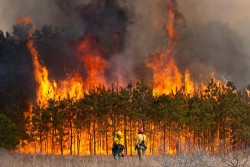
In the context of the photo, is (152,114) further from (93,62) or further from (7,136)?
(93,62)

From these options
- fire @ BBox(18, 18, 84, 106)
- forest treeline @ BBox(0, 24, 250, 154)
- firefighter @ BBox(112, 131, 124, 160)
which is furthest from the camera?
fire @ BBox(18, 18, 84, 106)

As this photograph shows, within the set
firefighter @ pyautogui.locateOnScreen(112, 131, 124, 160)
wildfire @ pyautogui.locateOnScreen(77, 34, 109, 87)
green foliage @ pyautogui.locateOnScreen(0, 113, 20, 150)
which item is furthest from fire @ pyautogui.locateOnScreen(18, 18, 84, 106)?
firefighter @ pyautogui.locateOnScreen(112, 131, 124, 160)

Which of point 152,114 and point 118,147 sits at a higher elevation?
point 152,114

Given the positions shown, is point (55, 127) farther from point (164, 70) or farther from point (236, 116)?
point (164, 70)

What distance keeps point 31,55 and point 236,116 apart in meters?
79.3

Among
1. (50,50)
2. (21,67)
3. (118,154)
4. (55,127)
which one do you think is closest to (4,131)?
(55,127)

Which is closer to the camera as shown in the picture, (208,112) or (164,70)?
(208,112)

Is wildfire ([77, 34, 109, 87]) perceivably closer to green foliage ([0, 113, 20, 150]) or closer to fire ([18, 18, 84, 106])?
fire ([18, 18, 84, 106])

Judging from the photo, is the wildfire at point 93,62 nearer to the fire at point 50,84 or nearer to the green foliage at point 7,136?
the fire at point 50,84

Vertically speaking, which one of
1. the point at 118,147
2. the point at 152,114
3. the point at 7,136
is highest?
the point at 152,114

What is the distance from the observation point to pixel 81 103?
258 feet

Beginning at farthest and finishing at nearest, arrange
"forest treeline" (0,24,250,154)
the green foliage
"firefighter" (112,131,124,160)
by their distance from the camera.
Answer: "forest treeline" (0,24,250,154)
the green foliage
"firefighter" (112,131,124,160)

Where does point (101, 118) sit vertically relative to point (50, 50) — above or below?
below

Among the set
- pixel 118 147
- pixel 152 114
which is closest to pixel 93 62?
pixel 152 114
